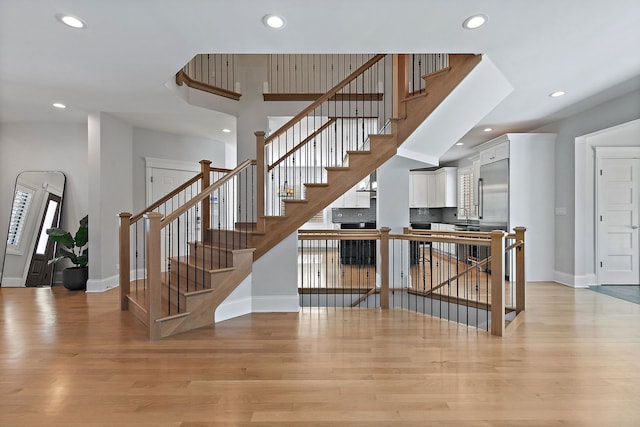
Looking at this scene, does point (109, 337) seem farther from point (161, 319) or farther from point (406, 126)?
point (406, 126)

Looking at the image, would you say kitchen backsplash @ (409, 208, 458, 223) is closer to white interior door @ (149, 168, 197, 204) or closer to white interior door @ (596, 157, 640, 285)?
white interior door @ (596, 157, 640, 285)

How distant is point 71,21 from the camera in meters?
2.58

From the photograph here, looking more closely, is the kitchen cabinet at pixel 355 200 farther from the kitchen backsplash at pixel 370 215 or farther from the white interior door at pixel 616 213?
the white interior door at pixel 616 213

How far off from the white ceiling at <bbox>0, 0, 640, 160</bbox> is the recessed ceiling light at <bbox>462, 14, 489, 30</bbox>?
6 cm

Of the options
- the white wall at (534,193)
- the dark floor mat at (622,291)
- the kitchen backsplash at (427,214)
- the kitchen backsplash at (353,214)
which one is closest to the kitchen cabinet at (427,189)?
the kitchen backsplash at (427,214)

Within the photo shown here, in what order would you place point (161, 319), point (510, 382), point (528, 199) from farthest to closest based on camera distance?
1. point (528, 199)
2. point (161, 319)
3. point (510, 382)

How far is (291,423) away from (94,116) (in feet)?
17.9

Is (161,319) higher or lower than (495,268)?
lower

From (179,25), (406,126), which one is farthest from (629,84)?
(179,25)

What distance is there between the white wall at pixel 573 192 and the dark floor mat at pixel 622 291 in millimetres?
Answer: 250

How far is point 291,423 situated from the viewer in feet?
6.10

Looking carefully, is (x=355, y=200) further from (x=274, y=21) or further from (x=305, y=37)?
(x=274, y=21)

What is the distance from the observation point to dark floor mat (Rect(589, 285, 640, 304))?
446 cm

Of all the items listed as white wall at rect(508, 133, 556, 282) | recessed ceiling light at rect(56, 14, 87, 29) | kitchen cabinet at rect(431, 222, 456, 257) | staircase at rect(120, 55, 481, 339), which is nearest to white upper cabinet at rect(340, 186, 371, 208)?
kitchen cabinet at rect(431, 222, 456, 257)
